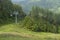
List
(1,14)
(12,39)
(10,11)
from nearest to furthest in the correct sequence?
(12,39) → (1,14) → (10,11)

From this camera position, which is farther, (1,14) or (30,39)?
(1,14)

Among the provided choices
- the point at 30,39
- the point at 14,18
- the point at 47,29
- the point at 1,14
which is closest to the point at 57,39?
the point at 30,39

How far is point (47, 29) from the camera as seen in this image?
28.7 metres

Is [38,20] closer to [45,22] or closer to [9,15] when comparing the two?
[45,22]

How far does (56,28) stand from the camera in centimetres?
2919

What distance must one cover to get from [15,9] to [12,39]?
2171 centimetres

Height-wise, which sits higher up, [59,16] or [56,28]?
[59,16]

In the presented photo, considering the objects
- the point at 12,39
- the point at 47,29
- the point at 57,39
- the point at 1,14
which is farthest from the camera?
the point at 1,14

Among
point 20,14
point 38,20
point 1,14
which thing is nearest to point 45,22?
point 38,20

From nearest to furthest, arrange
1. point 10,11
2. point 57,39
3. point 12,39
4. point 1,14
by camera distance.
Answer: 1. point 12,39
2. point 57,39
3. point 1,14
4. point 10,11

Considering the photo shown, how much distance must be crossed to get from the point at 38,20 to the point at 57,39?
9154mm

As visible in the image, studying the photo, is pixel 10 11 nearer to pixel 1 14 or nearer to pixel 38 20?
pixel 1 14

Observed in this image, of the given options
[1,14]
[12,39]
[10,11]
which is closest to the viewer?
[12,39]

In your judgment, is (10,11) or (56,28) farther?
(10,11)
